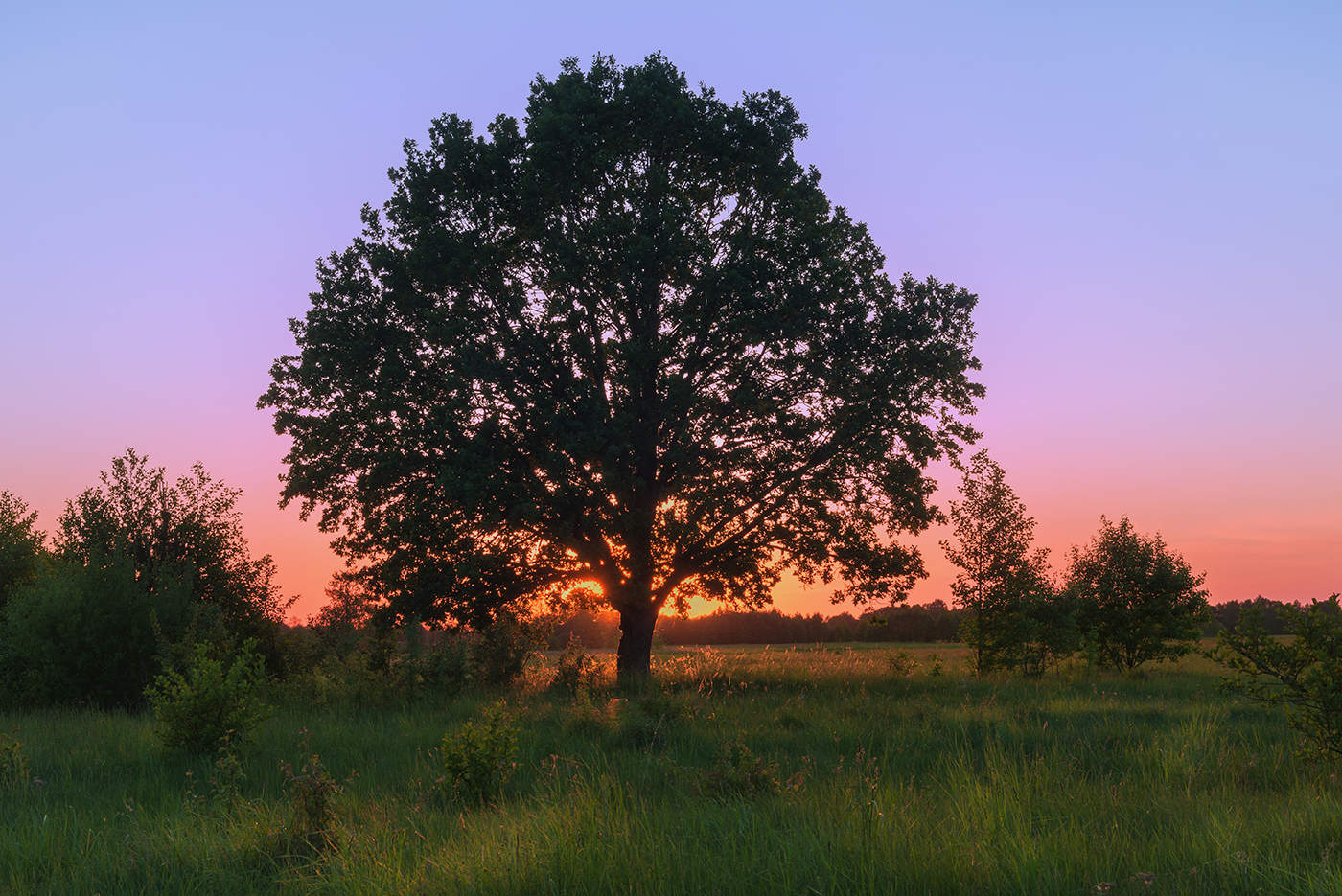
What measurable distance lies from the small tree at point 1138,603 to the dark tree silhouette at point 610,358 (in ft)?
36.9

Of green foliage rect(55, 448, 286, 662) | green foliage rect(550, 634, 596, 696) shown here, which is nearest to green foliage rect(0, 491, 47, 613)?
green foliage rect(55, 448, 286, 662)

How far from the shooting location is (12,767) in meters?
10.7

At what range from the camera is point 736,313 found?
19859 mm

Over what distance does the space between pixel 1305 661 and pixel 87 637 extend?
74.8ft

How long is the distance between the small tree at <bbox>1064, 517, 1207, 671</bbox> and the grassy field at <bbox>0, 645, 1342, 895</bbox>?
15.7 metres

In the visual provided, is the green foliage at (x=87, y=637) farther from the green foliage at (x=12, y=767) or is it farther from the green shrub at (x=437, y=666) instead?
the green foliage at (x=12, y=767)

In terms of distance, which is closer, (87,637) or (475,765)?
(475,765)

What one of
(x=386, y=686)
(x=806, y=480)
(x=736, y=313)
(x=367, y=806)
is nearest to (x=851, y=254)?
(x=736, y=313)

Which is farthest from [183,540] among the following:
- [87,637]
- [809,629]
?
[809,629]

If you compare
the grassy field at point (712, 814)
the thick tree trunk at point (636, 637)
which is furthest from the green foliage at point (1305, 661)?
the thick tree trunk at point (636, 637)

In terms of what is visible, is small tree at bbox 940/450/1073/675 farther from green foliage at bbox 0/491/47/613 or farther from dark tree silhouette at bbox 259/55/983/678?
green foliage at bbox 0/491/47/613

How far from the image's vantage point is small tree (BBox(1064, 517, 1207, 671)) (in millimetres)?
28047

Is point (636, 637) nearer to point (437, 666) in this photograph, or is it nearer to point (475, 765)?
point (437, 666)

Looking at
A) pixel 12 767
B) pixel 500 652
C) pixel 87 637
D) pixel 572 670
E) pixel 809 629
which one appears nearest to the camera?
pixel 12 767
